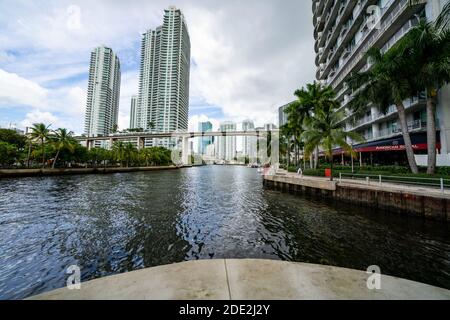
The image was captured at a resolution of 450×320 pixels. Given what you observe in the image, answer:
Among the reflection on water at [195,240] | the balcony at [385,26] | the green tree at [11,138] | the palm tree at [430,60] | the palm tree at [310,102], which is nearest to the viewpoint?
the reflection on water at [195,240]

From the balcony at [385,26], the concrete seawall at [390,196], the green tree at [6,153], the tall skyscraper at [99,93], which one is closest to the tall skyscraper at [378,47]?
the balcony at [385,26]

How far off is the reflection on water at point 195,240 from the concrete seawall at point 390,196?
870 millimetres

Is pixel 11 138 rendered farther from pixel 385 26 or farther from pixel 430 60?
pixel 385 26

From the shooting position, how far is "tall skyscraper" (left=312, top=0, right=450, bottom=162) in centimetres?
2094

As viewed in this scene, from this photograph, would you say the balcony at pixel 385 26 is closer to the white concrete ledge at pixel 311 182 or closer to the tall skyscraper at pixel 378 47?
the tall skyscraper at pixel 378 47

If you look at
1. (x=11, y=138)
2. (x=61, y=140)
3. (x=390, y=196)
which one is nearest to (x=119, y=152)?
(x=61, y=140)

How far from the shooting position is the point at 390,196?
12.6 metres

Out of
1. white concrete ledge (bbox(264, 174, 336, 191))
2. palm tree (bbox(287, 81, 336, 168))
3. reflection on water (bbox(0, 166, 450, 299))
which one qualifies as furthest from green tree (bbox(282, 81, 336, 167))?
reflection on water (bbox(0, 166, 450, 299))

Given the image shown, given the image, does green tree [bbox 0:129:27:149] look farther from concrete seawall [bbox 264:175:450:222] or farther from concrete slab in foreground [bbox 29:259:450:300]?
concrete seawall [bbox 264:175:450:222]

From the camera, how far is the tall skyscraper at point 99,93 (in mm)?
160750

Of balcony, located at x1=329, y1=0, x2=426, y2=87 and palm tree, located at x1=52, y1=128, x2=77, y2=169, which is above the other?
balcony, located at x1=329, y1=0, x2=426, y2=87

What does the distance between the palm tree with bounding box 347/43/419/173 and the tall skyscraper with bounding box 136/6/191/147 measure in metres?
134

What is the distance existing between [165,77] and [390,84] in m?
161
